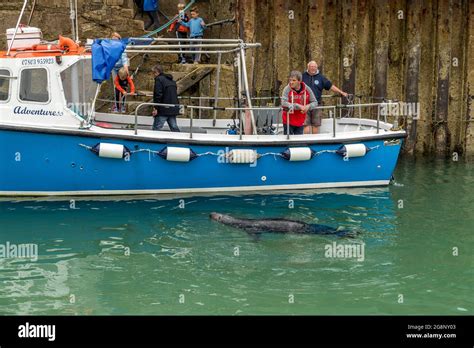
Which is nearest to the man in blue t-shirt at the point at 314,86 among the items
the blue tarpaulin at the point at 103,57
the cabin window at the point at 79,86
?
the blue tarpaulin at the point at 103,57

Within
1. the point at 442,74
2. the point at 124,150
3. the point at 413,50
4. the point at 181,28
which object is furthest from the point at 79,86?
the point at 442,74

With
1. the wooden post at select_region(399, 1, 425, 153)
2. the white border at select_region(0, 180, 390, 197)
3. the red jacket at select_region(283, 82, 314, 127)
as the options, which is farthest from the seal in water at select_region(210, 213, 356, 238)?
the wooden post at select_region(399, 1, 425, 153)

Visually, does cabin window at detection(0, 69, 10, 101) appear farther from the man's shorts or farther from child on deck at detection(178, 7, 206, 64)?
the man's shorts

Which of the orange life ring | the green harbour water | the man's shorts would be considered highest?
the orange life ring

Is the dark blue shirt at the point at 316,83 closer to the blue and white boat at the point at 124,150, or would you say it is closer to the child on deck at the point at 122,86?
the blue and white boat at the point at 124,150

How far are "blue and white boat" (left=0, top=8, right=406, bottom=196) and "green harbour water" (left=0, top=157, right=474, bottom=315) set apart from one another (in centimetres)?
28

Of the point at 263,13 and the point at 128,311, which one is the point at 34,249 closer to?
the point at 128,311

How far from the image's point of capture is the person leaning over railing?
1557cm

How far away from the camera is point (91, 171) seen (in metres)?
14.9

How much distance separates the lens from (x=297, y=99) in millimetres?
15703

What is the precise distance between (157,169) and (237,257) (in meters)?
3.57
